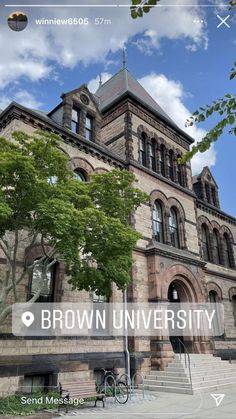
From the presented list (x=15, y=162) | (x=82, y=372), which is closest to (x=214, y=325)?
(x=82, y=372)

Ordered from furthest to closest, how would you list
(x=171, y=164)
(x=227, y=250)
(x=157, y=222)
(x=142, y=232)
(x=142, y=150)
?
(x=227, y=250) < (x=171, y=164) < (x=142, y=150) < (x=157, y=222) < (x=142, y=232)

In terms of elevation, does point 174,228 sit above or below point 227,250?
below

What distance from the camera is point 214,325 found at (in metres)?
19.5

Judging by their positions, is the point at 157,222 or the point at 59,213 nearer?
the point at 59,213

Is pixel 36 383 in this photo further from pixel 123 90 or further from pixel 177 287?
pixel 123 90

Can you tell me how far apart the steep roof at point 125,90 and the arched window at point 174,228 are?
5.64 m

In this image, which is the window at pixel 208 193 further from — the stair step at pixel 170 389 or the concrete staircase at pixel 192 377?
the stair step at pixel 170 389

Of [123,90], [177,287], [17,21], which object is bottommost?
[177,287]

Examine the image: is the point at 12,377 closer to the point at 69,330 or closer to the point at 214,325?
A: the point at 69,330

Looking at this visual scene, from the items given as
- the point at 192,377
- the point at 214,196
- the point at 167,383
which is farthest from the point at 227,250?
the point at 167,383

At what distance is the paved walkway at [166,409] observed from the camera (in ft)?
26.5

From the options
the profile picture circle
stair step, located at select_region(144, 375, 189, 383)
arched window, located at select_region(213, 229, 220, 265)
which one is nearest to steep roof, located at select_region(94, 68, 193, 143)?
arched window, located at select_region(213, 229, 220, 265)

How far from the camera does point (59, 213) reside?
7.79m

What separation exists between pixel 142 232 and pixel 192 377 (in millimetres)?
6330
